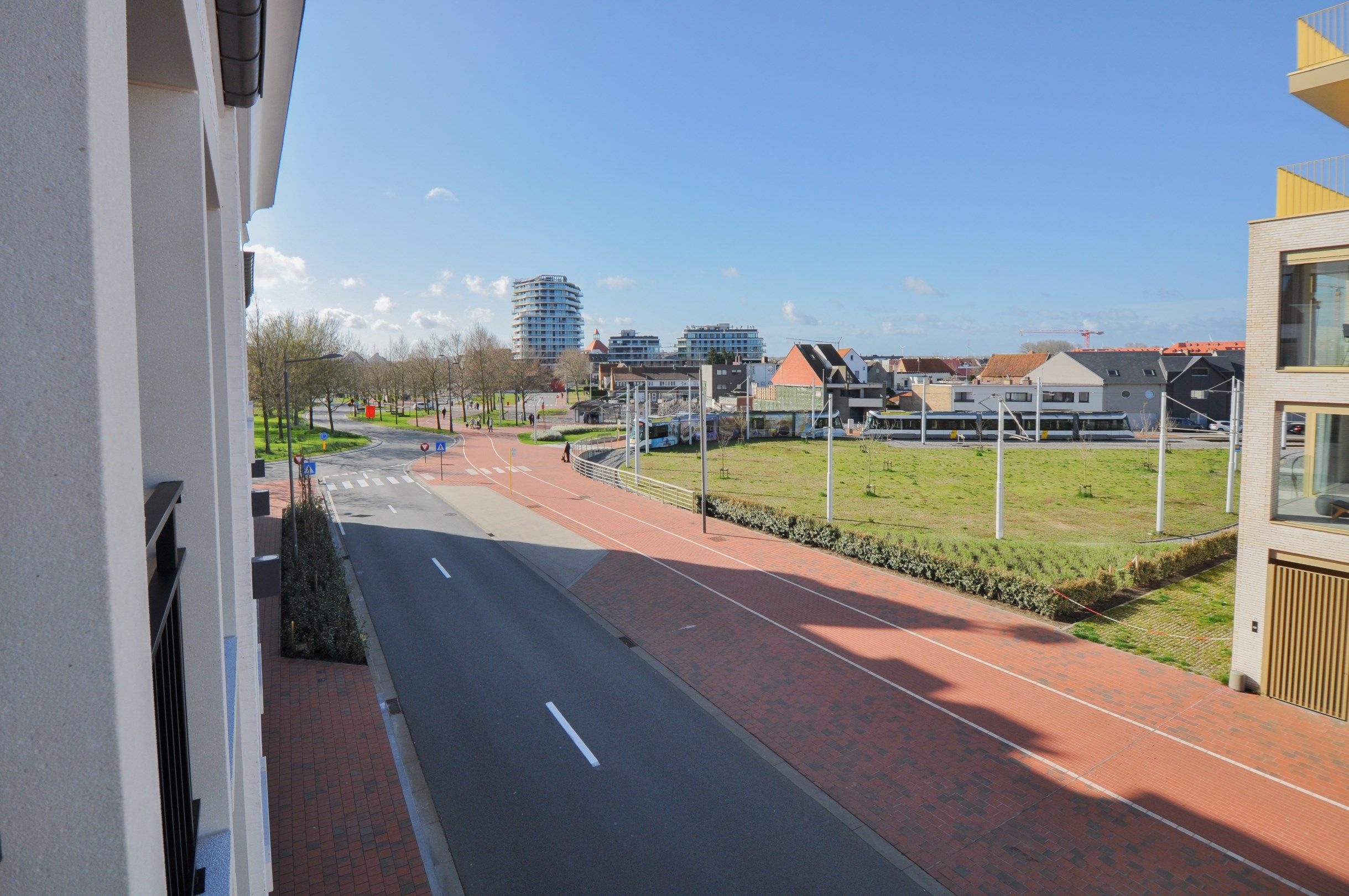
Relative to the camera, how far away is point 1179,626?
16.6m

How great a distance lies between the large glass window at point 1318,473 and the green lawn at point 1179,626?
11.2 feet

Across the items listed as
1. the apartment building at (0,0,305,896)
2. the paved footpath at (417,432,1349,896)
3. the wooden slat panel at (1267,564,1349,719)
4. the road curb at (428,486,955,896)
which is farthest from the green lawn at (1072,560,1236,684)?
the apartment building at (0,0,305,896)

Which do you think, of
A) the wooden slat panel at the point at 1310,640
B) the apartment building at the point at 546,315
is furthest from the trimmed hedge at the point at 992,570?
the apartment building at the point at 546,315

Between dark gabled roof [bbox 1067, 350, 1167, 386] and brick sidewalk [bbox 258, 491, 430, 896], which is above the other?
dark gabled roof [bbox 1067, 350, 1167, 386]

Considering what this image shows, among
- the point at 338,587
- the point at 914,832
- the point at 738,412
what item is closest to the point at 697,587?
the point at 338,587

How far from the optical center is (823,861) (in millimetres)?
9203

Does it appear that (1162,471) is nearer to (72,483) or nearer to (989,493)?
(989,493)

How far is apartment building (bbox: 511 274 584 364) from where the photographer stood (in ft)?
542

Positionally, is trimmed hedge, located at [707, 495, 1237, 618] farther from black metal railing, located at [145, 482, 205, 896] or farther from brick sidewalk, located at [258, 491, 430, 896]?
black metal railing, located at [145, 482, 205, 896]

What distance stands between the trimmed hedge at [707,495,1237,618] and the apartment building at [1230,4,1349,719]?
3.92 m

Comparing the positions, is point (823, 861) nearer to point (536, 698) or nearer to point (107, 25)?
point (536, 698)

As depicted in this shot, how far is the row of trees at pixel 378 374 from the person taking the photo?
43.0 meters

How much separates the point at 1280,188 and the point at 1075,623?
9.44 meters

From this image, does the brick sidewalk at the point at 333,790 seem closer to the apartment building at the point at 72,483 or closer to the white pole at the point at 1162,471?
the apartment building at the point at 72,483
